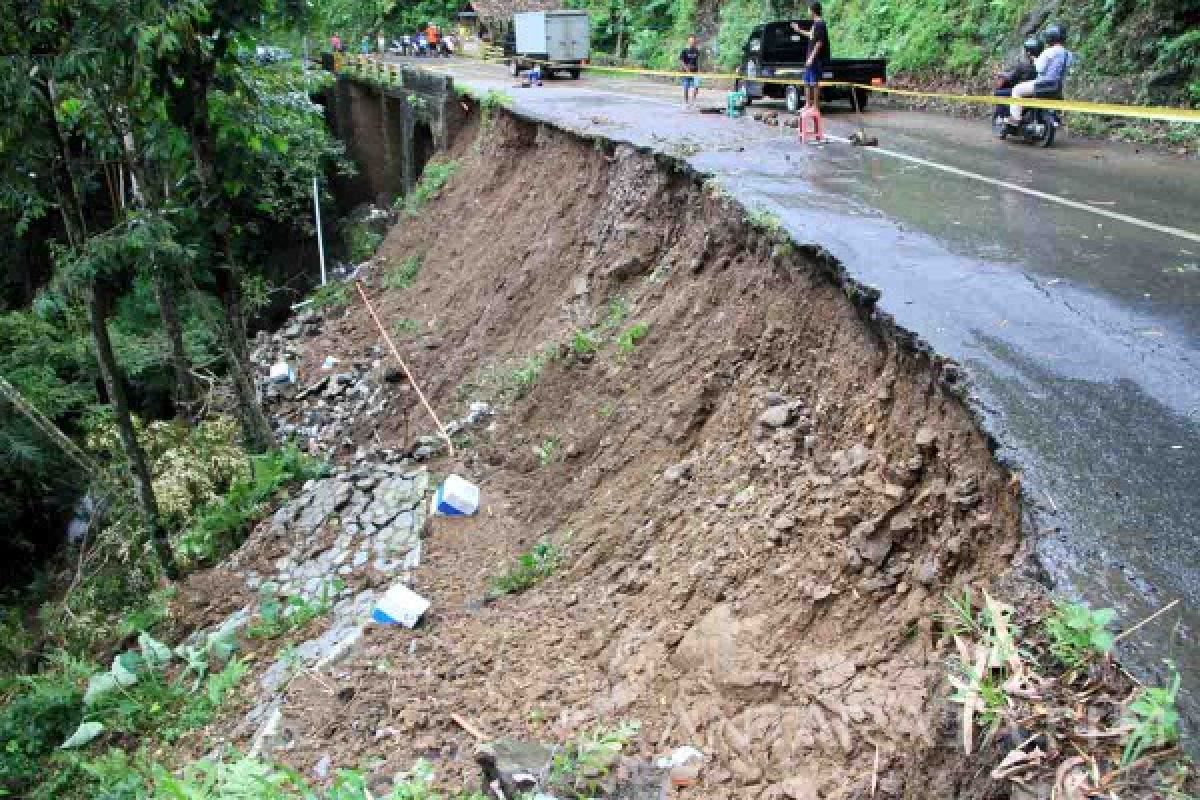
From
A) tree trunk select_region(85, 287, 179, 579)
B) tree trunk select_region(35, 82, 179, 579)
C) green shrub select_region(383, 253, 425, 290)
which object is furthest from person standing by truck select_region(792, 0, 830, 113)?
tree trunk select_region(85, 287, 179, 579)

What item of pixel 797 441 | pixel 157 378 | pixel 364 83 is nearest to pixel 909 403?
pixel 797 441

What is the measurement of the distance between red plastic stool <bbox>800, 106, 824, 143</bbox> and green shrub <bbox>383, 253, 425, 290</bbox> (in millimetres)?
7167

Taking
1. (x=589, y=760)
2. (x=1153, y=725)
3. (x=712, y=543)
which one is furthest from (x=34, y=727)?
(x=1153, y=725)

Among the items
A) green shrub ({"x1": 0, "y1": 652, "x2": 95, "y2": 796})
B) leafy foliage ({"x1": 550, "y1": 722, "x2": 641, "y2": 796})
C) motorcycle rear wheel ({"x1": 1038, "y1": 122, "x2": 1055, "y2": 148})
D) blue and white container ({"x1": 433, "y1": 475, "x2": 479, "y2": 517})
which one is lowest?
green shrub ({"x1": 0, "y1": 652, "x2": 95, "y2": 796})

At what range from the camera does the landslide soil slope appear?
11.8 feet

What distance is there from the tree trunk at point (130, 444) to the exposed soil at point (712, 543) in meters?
Result: 2.97

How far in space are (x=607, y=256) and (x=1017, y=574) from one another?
7490 mm

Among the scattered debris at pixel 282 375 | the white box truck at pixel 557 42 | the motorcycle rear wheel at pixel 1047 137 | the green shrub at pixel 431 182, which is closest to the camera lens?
the motorcycle rear wheel at pixel 1047 137

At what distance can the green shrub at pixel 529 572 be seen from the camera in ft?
21.1

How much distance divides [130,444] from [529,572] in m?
4.79

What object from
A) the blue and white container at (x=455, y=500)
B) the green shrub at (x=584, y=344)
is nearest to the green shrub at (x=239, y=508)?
the blue and white container at (x=455, y=500)

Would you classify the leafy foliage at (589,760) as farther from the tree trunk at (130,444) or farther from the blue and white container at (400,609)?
the tree trunk at (130,444)

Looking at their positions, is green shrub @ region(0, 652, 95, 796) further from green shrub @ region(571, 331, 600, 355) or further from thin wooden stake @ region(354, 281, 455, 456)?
green shrub @ region(571, 331, 600, 355)

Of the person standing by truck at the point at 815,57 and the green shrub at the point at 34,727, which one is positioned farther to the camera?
the person standing by truck at the point at 815,57
